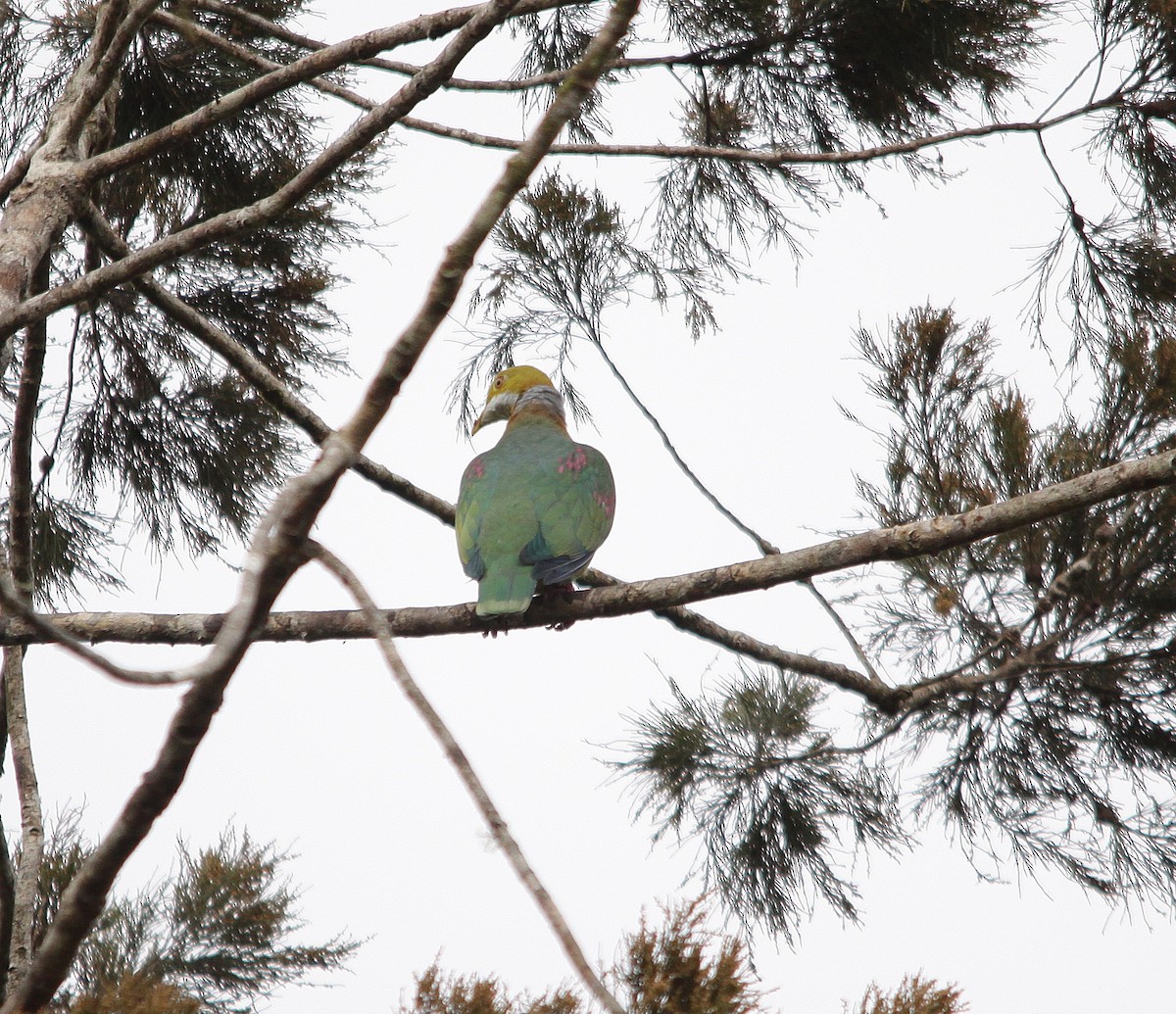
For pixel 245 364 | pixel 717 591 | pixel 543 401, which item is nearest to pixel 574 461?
pixel 543 401

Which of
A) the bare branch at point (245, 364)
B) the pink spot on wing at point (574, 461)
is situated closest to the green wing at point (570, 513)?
the pink spot on wing at point (574, 461)

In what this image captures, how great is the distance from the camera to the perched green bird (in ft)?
8.32

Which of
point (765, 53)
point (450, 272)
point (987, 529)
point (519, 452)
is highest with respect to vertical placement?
point (765, 53)

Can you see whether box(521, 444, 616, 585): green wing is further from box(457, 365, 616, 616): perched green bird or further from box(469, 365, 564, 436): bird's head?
box(469, 365, 564, 436): bird's head

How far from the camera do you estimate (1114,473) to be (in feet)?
5.41

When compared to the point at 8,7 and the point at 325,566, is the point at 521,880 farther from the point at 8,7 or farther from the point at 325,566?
the point at 8,7

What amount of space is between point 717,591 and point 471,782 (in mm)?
1093

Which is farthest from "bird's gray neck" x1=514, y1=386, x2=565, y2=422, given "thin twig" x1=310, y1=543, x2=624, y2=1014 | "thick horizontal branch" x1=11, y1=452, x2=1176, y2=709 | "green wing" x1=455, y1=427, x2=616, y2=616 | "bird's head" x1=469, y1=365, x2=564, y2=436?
"thin twig" x1=310, y1=543, x2=624, y2=1014

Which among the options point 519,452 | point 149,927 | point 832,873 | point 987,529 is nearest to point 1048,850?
point 832,873

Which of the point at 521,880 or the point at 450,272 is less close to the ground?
the point at 450,272

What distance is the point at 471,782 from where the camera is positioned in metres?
0.86

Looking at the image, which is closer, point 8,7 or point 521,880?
point 521,880

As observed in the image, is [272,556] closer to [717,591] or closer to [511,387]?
[717,591]

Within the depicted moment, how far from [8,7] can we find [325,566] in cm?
293
